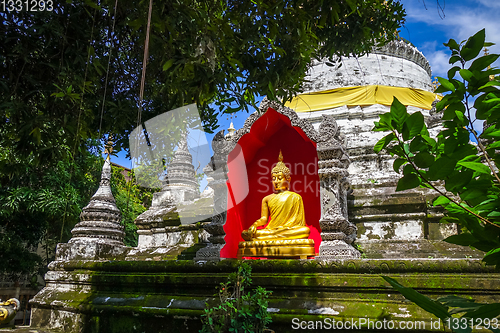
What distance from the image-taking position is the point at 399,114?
902 mm

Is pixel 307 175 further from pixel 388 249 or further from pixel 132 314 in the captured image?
pixel 132 314

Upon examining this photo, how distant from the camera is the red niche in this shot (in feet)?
18.5

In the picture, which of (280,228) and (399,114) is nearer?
(399,114)

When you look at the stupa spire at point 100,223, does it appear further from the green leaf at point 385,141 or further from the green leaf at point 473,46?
the green leaf at point 473,46

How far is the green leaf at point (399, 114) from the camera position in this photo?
2.92 feet

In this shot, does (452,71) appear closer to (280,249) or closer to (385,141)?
(385,141)

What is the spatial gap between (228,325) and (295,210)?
9.37 ft

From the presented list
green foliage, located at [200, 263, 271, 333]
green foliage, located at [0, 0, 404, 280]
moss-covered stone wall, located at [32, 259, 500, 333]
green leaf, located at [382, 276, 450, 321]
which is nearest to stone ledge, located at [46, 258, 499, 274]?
moss-covered stone wall, located at [32, 259, 500, 333]

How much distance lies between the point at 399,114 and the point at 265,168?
17.2ft

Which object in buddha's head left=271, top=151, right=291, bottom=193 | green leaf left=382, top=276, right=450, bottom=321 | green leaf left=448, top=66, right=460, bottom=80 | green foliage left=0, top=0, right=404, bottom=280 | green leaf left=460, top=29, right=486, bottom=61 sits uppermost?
green foliage left=0, top=0, right=404, bottom=280

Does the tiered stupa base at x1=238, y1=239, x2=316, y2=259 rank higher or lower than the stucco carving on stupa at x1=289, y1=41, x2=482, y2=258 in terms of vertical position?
lower

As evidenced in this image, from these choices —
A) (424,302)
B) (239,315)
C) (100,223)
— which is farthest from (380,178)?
(424,302)

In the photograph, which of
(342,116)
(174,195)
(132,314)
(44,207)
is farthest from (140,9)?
(44,207)

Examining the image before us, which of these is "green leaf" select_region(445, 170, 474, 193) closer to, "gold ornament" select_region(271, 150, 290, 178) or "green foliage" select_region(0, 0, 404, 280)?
"green foliage" select_region(0, 0, 404, 280)
